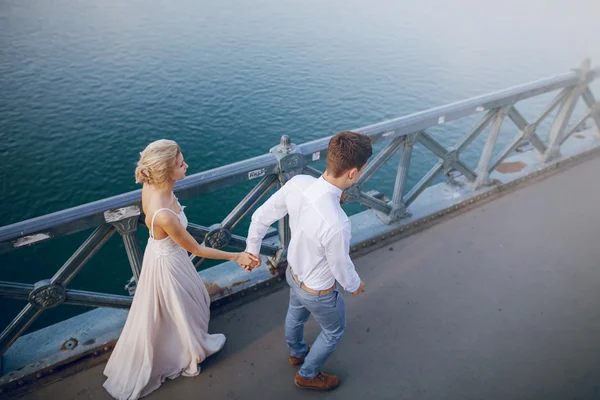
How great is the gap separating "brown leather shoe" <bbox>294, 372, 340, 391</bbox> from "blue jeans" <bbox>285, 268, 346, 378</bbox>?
0.05 m

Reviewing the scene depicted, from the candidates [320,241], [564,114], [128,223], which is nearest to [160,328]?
[128,223]

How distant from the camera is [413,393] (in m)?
3.16

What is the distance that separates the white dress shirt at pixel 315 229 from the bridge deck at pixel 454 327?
1.10 m

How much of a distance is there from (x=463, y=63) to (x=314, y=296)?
22.2m

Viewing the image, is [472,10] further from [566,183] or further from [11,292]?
[11,292]

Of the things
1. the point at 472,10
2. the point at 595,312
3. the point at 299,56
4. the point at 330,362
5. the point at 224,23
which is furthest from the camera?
the point at 472,10

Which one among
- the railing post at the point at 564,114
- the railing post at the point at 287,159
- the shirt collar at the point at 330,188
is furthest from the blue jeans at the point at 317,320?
the railing post at the point at 564,114

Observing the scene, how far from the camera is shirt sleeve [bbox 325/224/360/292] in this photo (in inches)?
95.9

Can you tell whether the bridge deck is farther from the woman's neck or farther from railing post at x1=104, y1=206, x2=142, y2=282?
the woman's neck

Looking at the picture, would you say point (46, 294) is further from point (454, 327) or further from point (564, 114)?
point (564, 114)

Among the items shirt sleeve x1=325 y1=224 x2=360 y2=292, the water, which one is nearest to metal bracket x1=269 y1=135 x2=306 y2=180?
shirt sleeve x1=325 y1=224 x2=360 y2=292

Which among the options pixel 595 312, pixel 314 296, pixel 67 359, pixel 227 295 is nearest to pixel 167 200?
pixel 314 296

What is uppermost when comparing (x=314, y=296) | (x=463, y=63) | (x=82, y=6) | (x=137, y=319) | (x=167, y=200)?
(x=82, y=6)

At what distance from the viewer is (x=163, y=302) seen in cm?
300
